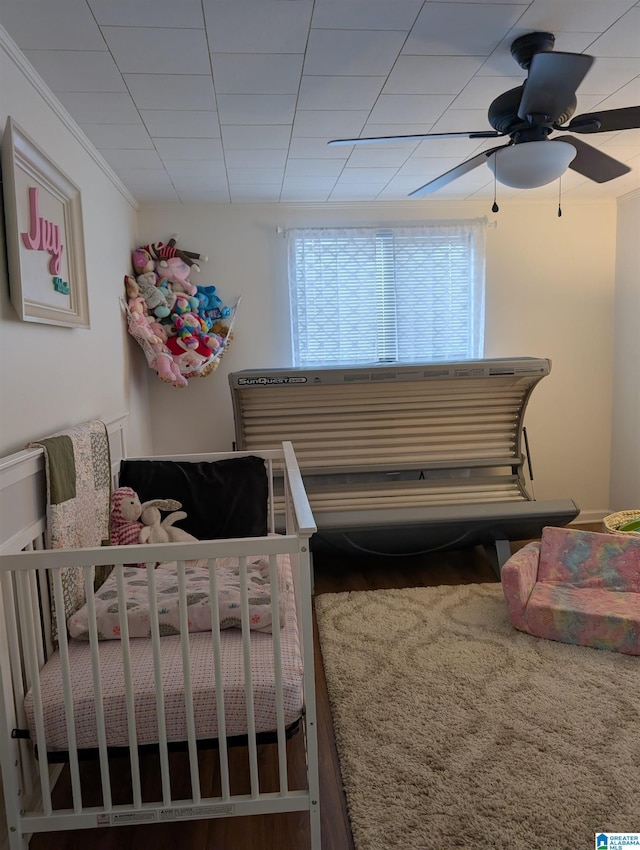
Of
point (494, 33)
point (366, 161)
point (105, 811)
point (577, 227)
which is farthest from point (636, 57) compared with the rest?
point (105, 811)

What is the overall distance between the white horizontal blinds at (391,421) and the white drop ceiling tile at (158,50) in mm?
1753

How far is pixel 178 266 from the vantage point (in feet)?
11.5

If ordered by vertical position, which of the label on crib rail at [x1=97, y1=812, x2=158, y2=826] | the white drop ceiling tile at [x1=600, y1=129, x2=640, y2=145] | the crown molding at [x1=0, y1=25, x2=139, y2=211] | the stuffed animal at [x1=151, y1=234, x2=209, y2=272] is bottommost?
the label on crib rail at [x1=97, y1=812, x2=158, y2=826]

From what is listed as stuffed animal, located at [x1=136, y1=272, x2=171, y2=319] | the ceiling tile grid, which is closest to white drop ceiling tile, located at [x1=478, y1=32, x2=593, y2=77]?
the ceiling tile grid

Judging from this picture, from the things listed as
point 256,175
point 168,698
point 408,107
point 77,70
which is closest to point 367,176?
point 256,175

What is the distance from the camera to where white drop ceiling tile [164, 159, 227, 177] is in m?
2.85

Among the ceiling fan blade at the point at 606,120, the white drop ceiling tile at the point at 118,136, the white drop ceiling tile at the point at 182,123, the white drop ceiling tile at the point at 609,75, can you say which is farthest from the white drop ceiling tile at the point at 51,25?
the white drop ceiling tile at the point at 609,75

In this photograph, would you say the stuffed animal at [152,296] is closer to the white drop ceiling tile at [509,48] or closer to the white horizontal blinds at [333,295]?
the white horizontal blinds at [333,295]

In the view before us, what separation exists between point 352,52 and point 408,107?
1.73ft

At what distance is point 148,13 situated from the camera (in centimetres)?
160

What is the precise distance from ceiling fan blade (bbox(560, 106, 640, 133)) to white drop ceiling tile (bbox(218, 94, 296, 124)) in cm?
103

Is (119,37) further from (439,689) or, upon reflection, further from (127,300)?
(439,689)

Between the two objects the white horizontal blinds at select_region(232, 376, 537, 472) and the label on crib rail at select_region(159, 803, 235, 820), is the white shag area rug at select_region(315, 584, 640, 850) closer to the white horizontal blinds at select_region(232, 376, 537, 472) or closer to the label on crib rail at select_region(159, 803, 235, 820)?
the label on crib rail at select_region(159, 803, 235, 820)

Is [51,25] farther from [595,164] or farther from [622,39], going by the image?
[595,164]
